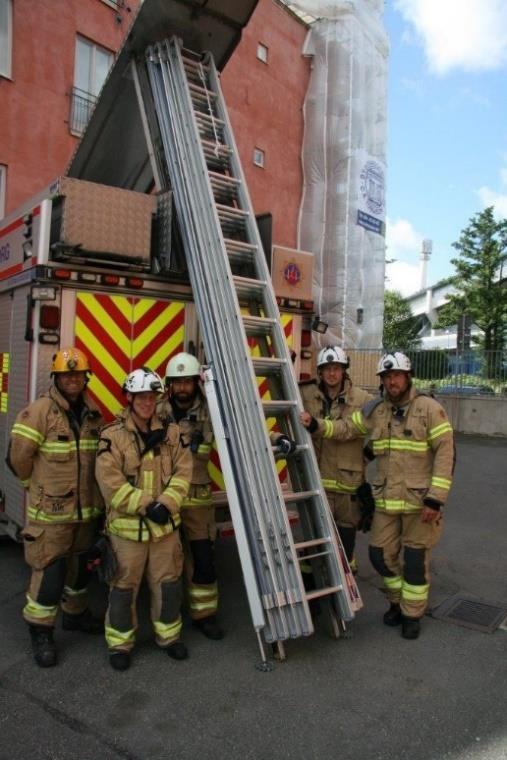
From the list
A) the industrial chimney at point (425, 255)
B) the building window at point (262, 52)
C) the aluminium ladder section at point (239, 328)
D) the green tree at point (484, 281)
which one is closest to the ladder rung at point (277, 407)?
the aluminium ladder section at point (239, 328)

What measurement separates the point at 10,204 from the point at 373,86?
470 inches

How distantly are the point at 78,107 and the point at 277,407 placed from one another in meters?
10.8

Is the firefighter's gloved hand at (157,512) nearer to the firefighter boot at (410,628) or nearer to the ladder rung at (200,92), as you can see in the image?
the firefighter boot at (410,628)

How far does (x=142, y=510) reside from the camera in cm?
332

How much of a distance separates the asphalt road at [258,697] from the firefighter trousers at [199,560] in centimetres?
17

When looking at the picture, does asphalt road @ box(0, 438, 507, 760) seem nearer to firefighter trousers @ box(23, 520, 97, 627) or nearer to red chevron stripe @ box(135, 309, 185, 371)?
firefighter trousers @ box(23, 520, 97, 627)

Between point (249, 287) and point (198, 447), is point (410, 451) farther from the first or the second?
point (249, 287)

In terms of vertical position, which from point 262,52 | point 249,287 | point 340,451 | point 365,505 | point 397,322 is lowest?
point 365,505

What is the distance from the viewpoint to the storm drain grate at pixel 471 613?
3.99m

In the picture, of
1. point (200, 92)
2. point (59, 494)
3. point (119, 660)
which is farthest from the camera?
point (200, 92)

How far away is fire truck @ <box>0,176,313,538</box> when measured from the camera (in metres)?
3.95

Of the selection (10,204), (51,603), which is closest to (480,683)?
(51,603)

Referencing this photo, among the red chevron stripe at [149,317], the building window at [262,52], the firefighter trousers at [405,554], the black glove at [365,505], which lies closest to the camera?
the firefighter trousers at [405,554]

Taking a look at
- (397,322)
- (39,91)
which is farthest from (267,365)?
(397,322)
